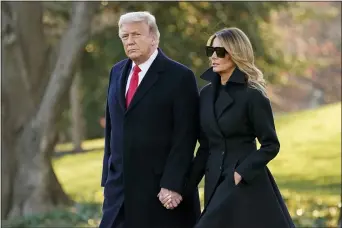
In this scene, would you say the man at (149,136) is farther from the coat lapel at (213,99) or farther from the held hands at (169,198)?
the coat lapel at (213,99)

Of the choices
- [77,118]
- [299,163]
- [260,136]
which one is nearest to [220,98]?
[260,136]

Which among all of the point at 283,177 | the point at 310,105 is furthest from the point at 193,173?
the point at 310,105

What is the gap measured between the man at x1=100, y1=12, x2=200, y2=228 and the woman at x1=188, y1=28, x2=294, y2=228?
184mm

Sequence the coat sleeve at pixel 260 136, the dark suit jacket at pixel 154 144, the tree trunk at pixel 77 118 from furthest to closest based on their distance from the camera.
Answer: the tree trunk at pixel 77 118 < the dark suit jacket at pixel 154 144 < the coat sleeve at pixel 260 136

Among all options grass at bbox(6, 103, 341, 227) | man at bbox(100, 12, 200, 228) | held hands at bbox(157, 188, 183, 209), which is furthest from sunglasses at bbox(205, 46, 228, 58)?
grass at bbox(6, 103, 341, 227)

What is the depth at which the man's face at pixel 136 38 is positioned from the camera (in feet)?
17.7

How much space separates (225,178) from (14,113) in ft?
25.7

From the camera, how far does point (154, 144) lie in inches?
216

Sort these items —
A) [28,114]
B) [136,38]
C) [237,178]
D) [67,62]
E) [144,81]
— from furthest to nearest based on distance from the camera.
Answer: [28,114] < [67,62] < [144,81] < [136,38] < [237,178]

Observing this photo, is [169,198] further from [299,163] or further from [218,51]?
[299,163]

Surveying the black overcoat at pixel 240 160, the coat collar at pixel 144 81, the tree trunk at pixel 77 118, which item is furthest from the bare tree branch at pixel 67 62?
Result: the tree trunk at pixel 77 118

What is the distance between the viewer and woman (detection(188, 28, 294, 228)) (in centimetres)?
530

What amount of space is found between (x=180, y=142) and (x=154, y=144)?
0.16m

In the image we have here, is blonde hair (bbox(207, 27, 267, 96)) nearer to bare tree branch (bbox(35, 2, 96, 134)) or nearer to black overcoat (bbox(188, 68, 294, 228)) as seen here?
black overcoat (bbox(188, 68, 294, 228))
